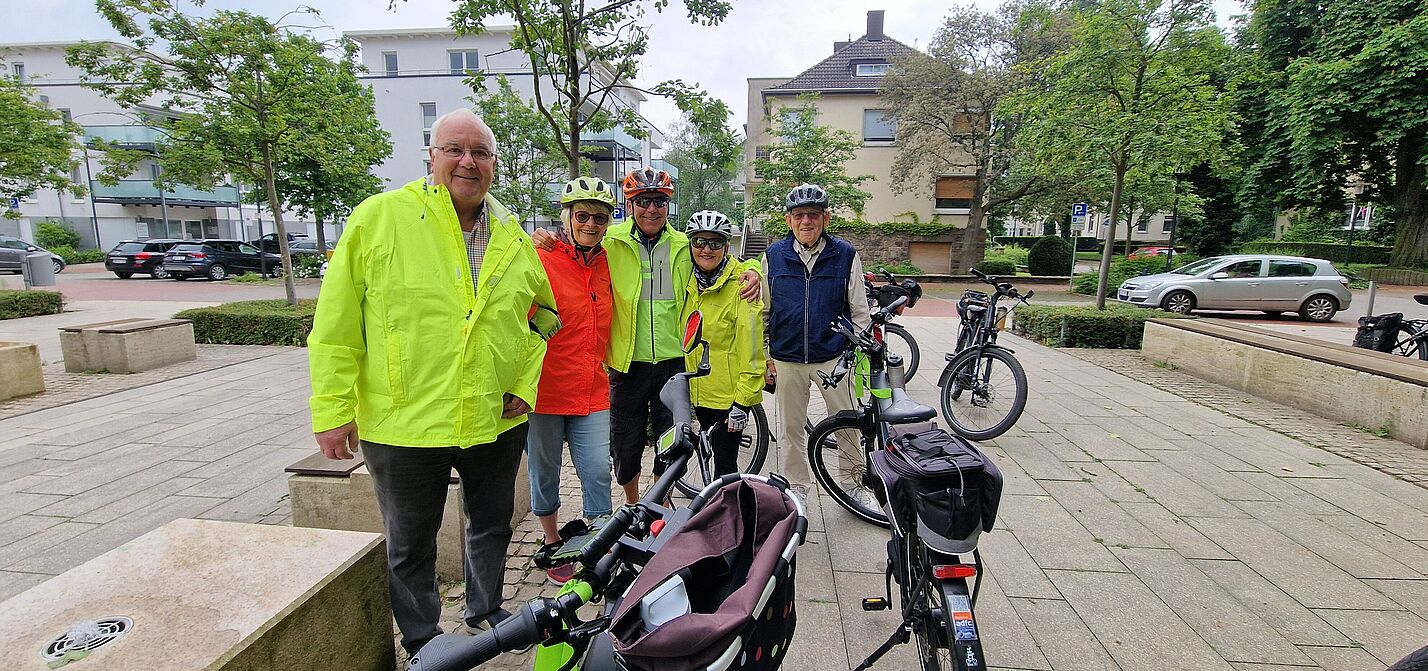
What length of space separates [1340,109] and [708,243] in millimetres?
28226

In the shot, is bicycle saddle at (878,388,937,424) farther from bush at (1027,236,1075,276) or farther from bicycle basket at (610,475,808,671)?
bush at (1027,236,1075,276)

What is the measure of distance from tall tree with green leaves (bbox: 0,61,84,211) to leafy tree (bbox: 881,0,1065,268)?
24.0 m

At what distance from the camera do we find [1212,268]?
47.9 feet

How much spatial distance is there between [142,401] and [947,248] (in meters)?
25.5

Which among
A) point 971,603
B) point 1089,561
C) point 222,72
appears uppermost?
point 222,72

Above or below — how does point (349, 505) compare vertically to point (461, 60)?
below

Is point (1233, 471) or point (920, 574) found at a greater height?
point (920, 574)

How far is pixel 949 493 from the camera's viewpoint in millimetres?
1817

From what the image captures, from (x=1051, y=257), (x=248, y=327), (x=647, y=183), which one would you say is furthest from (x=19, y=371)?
(x=1051, y=257)

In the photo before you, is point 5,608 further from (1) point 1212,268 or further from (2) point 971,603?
(1) point 1212,268

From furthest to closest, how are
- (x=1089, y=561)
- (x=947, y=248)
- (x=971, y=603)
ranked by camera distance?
(x=947, y=248) < (x=1089, y=561) < (x=971, y=603)

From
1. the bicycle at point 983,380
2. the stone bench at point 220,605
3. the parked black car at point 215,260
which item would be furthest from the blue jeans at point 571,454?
the parked black car at point 215,260

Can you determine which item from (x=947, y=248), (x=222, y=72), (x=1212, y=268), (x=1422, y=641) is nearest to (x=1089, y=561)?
(x=1422, y=641)

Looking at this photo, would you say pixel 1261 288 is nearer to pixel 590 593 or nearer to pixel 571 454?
pixel 571 454
